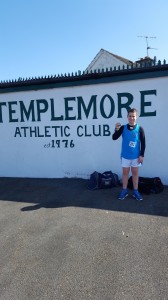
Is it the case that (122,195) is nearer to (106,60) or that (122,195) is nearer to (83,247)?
(83,247)

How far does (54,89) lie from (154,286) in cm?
595

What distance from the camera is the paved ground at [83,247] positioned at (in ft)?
10.6

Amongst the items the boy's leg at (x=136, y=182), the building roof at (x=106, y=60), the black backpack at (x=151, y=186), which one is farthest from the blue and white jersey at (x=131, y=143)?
the building roof at (x=106, y=60)

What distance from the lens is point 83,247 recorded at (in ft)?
13.6

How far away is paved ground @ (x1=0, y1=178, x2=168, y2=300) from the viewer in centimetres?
322

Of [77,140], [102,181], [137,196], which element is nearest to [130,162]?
[137,196]

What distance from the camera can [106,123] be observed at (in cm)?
745

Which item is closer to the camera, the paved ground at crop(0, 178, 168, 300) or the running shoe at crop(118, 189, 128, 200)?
the paved ground at crop(0, 178, 168, 300)

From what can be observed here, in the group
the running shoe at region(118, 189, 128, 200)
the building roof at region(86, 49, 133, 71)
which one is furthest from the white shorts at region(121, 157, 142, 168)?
the building roof at region(86, 49, 133, 71)

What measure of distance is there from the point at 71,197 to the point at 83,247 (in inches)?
91.9

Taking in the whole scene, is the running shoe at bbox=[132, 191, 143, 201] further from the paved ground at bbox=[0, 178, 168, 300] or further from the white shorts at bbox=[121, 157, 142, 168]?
the white shorts at bbox=[121, 157, 142, 168]

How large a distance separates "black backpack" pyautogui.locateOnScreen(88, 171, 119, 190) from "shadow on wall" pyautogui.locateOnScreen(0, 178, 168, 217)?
13 centimetres

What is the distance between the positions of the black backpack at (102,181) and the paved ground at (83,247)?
0.82 feet

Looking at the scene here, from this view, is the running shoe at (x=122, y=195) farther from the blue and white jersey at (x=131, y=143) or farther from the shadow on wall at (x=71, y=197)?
the blue and white jersey at (x=131, y=143)
